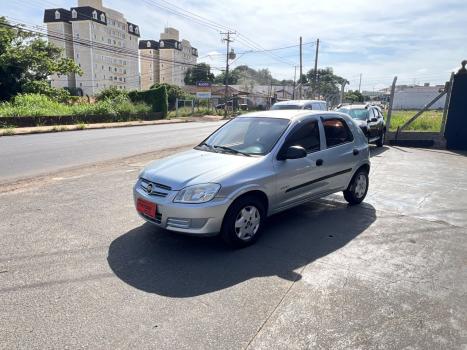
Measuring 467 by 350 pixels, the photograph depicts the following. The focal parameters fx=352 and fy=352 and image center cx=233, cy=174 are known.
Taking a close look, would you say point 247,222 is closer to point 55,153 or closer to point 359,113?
point 55,153

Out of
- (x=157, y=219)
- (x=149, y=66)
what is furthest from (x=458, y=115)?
(x=149, y=66)

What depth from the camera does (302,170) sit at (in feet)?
15.9

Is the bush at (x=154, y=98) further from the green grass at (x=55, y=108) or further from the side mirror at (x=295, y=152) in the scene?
the side mirror at (x=295, y=152)

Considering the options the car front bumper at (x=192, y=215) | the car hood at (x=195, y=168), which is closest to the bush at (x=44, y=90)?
the car hood at (x=195, y=168)

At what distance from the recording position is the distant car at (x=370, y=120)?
12896 millimetres

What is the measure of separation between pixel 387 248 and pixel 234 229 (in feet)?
6.37

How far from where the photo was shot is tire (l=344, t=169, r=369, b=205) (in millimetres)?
6070

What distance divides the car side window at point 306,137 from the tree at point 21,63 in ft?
108


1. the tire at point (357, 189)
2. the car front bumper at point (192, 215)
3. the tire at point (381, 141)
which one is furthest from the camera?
the tire at point (381, 141)

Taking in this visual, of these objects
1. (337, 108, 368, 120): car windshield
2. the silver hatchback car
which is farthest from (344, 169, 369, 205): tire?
(337, 108, 368, 120): car windshield

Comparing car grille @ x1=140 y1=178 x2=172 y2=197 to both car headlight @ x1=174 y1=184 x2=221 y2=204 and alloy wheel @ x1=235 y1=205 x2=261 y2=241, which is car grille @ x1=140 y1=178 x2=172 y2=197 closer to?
car headlight @ x1=174 y1=184 x2=221 y2=204

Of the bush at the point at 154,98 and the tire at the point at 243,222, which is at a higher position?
the bush at the point at 154,98

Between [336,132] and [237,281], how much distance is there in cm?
321

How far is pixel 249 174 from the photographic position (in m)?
4.17
